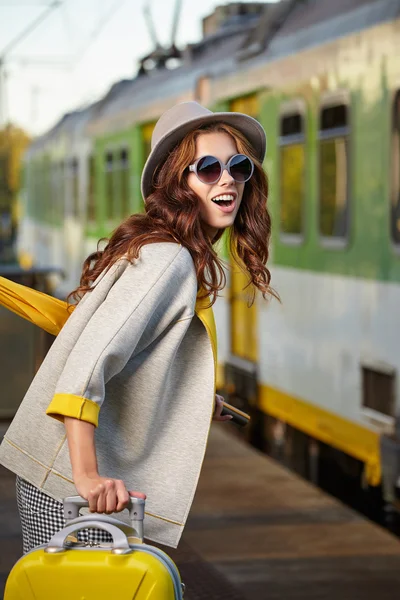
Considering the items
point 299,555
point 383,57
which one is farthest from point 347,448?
point 383,57

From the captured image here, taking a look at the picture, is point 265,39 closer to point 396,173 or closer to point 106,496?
point 396,173

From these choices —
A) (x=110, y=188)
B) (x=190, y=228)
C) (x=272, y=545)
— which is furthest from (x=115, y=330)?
(x=110, y=188)

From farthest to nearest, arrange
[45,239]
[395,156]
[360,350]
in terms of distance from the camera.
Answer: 1. [45,239]
2. [360,350]
3. [395,156]

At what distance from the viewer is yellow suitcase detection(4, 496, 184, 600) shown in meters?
2.27

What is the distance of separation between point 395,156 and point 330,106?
3.79 ft

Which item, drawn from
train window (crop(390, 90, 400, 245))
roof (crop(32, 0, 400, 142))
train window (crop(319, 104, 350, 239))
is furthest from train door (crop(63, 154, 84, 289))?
train window (crop(390, 90, 400, 245))

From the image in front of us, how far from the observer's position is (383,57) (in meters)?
6.79

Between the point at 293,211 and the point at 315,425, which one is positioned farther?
the point at 293,211

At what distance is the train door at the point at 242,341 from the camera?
9.43m

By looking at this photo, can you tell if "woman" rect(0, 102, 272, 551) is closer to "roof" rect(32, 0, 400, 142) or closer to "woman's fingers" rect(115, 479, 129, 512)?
"woman's fingers" rect(115, 479, 129, 512)

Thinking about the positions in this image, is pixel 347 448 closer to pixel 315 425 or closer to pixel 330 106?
pixel 315 425

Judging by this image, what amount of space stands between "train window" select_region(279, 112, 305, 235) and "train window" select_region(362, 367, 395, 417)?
61.1 inches

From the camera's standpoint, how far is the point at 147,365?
2.52 m

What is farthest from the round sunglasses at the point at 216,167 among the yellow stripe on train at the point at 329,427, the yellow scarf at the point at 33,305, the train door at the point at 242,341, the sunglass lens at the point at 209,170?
the train door at the point at 242,341
